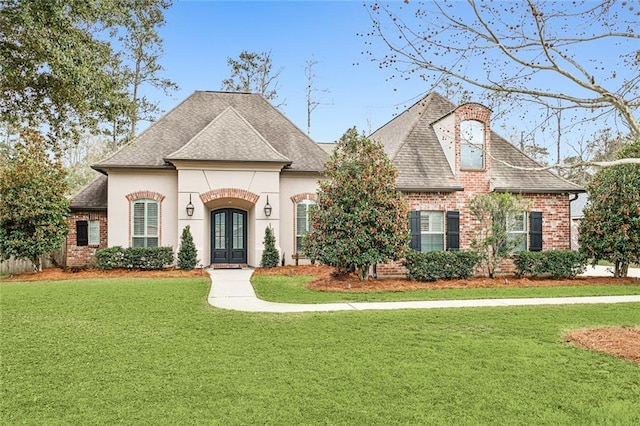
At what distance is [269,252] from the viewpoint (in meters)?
16.8

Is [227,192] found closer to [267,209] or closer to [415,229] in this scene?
[267,209]

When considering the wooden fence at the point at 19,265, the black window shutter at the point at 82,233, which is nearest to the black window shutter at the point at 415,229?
the black window shutter at the point at 82,233

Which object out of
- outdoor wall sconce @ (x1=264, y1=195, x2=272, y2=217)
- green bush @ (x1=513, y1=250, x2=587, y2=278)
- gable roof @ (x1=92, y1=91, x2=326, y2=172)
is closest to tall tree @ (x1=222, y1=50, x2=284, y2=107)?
gable roof @ (x1=92, y1=91, x2=326, y2=172)

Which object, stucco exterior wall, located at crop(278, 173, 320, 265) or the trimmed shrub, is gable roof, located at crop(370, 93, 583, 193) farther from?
the trimmed shrub

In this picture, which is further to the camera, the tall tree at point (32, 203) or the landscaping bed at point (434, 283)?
the tall tree at point (32, 203)

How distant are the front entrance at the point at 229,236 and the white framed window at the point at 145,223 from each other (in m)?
2.17

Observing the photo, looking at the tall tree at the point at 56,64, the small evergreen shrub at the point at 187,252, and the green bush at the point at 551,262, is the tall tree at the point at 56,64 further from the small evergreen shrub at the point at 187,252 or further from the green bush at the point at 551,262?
the green bush at the point at 551,262

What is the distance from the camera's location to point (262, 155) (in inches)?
666

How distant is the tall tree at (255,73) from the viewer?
3175 cm

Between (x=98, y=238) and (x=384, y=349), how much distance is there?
1480 cm

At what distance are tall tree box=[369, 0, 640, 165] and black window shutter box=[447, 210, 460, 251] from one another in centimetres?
855

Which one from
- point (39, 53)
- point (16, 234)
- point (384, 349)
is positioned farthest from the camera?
point (16, 234)

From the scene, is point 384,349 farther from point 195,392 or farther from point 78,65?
point 78,65

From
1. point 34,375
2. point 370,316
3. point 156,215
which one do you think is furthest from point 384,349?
point 156,215
